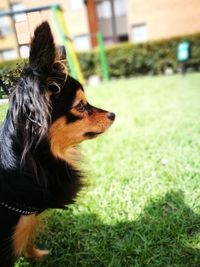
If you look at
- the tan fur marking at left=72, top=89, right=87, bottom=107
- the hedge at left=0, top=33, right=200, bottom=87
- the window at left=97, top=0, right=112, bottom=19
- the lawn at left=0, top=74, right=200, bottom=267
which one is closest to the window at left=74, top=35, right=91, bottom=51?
the window at left=97, top=0, right=112, bottom=19

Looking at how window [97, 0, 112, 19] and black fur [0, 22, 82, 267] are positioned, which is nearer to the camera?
black fur [0, 22, 82, 267]

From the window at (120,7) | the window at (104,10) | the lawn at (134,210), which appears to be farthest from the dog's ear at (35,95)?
the window at (104,10)

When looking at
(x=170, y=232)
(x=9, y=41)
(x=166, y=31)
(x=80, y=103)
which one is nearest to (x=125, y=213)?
(x=170, y=232)

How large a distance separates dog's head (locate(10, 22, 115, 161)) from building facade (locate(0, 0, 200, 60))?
59.3 ft

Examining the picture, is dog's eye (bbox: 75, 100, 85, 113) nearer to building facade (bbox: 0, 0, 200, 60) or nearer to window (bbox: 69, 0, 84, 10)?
building facade (bbox: 0, 0, 200, 60)

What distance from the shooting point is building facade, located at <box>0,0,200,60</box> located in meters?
20.4

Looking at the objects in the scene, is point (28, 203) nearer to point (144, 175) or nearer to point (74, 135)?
point (74, 135)

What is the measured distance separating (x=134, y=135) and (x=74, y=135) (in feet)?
9.20

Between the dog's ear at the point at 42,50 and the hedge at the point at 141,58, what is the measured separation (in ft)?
43.0

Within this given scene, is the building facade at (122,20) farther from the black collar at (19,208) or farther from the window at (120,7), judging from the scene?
the black collar at (19,208)

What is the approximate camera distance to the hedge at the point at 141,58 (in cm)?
1405

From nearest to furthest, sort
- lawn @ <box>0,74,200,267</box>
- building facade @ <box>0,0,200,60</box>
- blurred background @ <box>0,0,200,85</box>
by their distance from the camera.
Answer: lawn @ <box>0,74,200,267</box>, blurred background @ <box>0,0,200,85</box>, building facade @ <box>0,0,200,60</box>

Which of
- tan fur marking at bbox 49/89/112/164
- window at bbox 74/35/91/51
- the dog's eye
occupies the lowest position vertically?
window at bbox 74/35/91/51

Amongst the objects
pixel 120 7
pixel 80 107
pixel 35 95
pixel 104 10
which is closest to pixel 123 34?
pixel 120 7
